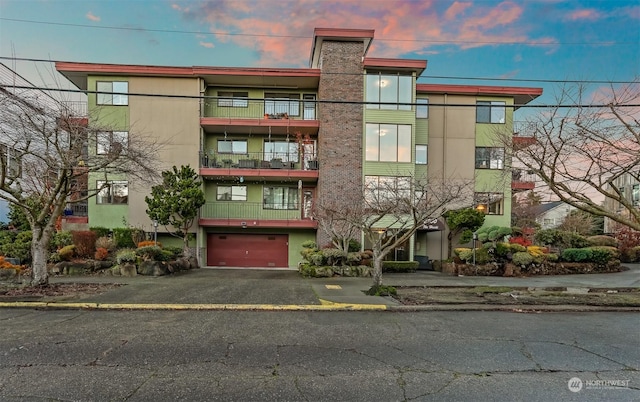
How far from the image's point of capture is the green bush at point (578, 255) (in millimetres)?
18000

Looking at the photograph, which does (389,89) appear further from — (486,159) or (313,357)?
(313,357)

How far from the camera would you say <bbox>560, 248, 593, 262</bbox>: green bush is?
18.0 m

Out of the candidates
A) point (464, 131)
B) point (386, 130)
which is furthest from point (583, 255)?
point (386, 130)

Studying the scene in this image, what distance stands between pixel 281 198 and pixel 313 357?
57.3 feet

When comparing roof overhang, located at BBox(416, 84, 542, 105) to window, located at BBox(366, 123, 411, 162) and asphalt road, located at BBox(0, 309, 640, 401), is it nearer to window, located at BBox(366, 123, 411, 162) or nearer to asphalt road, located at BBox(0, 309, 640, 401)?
window, located at BBox(366, 123, 411, 162)

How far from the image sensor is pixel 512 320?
24.2ft

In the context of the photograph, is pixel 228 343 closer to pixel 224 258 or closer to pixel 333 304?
pixel 333 304

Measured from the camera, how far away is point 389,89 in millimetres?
20328

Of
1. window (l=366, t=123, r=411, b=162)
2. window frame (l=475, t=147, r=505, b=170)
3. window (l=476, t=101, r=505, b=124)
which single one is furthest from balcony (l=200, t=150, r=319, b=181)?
window (l=476, t=101, r=505, b=124)

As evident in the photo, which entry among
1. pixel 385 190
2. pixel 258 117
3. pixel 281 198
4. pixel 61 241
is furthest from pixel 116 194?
pixel 385 190

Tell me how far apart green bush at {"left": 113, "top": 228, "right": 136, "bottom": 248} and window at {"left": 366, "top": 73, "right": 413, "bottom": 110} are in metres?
14.9

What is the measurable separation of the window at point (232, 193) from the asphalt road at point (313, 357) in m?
14.3

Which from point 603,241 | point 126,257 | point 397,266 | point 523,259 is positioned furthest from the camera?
point 603,241

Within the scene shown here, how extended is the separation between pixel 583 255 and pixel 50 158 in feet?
74.8
